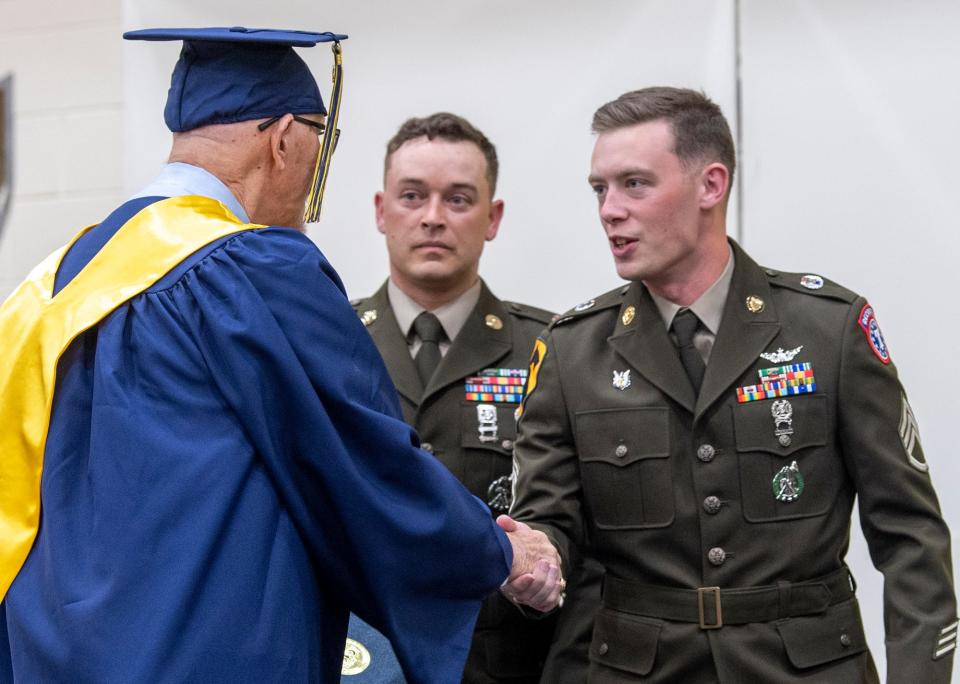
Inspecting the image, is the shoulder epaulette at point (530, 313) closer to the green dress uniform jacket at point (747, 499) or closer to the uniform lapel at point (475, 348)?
the uniform lapel at point (475, 348)

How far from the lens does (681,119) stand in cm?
253

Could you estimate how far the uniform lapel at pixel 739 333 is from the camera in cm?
235

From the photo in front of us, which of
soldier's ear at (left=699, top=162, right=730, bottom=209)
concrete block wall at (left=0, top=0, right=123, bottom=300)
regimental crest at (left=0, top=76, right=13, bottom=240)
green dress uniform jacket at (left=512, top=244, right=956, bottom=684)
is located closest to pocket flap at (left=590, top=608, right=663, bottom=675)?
green dress uniform jacket at (left=512, top=244, right=956, bottom=684)

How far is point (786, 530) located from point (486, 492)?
0.69 m

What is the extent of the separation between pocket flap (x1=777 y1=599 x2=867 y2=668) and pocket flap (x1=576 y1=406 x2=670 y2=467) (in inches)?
14.0

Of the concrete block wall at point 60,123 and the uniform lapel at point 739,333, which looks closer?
the uniform lapel at point 739,333

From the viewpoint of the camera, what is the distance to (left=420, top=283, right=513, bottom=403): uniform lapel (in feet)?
9.29

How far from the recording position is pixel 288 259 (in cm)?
176

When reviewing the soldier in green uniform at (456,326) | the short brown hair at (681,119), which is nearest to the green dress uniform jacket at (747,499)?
the short brown hair at (681,119)

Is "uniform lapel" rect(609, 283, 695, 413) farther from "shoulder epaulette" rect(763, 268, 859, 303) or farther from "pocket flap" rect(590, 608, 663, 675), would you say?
"pocket flap" rect(590, 608, 663, 675)

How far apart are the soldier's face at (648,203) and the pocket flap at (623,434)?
255mm

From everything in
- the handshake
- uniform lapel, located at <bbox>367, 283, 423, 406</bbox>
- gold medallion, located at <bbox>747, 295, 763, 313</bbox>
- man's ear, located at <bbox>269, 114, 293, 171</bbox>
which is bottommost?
the handshake

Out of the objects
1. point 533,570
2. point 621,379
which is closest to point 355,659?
point 533,570

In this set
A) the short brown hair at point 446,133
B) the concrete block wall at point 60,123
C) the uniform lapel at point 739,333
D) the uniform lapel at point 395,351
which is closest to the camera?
the uniform lapel at point 739,333
